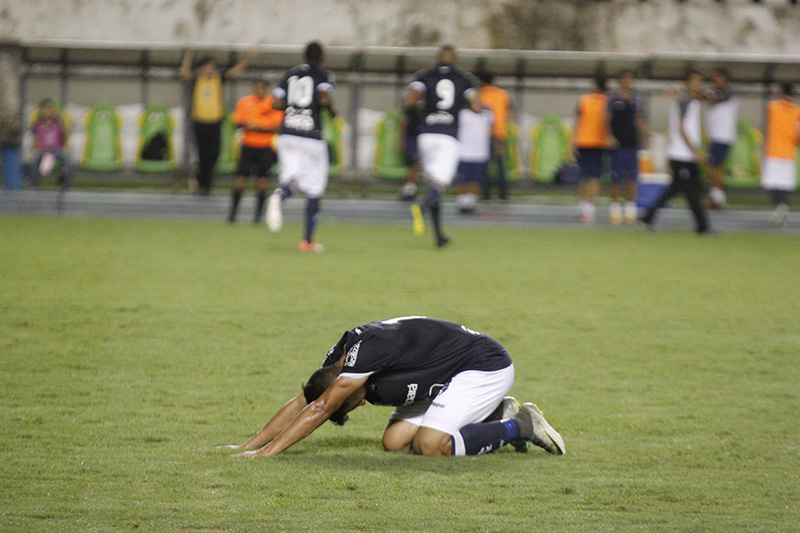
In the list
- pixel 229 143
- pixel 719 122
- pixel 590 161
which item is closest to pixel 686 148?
pixel 590 161

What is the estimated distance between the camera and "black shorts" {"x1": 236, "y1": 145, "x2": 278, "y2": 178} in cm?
1594

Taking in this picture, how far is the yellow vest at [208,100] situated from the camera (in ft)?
58.8

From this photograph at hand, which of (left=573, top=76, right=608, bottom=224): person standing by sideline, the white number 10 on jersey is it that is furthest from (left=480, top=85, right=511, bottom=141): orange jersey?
the white number 10 on jersey

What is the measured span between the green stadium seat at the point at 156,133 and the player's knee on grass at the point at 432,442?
53.3ft

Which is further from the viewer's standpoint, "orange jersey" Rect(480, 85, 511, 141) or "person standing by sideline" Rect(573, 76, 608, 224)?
"orange jersey" Rect(480, 85, 511, 141)

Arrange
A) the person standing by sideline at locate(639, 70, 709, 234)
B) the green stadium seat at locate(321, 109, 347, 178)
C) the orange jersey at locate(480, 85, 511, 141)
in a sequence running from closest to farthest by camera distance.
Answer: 1. the person standing by sideline at locate(639, 70, 709, 234)
2. the orange jersey at locate(480, 85, 511, 141)
3. the green stadium seat at locate(321, 109, 347, 178)

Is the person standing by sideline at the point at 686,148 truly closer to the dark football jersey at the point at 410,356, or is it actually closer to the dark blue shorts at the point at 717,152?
the dark blue shorts at the point at 717,152

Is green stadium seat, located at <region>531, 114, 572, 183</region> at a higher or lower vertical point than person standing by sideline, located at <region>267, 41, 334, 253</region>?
lower

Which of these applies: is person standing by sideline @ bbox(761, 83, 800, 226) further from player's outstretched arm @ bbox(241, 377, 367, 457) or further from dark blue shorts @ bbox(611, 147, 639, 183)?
player's outstretched arm @ bbox(241, 377, 367, 457)

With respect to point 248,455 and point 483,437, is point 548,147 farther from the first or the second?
point 248,455

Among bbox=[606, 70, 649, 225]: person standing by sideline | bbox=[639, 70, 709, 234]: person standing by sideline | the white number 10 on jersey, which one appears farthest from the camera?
bbox=[606, 70, 649, 225]: person standing by sideline

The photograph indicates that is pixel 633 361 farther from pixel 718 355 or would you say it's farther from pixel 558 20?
pixel 558 20

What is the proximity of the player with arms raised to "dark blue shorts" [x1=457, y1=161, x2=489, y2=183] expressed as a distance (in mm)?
4592

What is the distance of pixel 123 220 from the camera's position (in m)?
16.3
